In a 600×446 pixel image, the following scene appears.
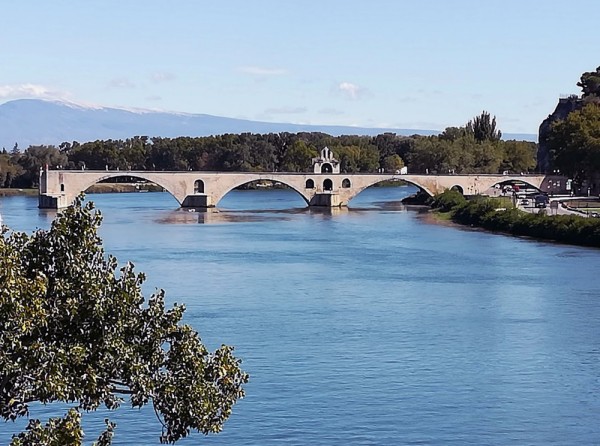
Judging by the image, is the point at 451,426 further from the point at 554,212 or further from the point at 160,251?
the point at 554,212

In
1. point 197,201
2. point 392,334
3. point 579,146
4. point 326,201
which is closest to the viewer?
point 392,334

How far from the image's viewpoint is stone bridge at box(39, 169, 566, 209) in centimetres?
7194

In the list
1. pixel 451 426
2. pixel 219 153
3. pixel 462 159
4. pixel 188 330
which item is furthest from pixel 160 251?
pixel 219 153

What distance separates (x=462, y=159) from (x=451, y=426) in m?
68.0

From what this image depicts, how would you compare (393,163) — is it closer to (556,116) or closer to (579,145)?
(556,116)

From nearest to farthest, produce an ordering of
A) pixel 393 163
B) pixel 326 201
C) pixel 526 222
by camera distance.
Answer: pixel 526 222, pixel 326 201, pixel 393 163

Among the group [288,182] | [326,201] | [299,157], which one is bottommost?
[326,201]

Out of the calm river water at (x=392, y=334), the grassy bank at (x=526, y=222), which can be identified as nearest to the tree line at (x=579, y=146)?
the grassy bank at (x=526, y=222)

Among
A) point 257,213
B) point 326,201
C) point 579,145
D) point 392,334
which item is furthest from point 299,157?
point 392,334

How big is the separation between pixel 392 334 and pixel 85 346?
14538 mm

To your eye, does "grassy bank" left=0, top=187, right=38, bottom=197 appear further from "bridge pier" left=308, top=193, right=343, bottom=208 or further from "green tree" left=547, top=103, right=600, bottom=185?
"green tree" left=547, top=103, right=600, bottom=185

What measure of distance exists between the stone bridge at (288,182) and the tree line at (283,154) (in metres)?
6.33

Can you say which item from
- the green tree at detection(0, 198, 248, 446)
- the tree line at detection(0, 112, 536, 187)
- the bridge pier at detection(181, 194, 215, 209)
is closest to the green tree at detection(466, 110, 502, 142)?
the tree line at detection(0, 112, 536, 187)

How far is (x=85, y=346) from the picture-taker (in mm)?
8930
